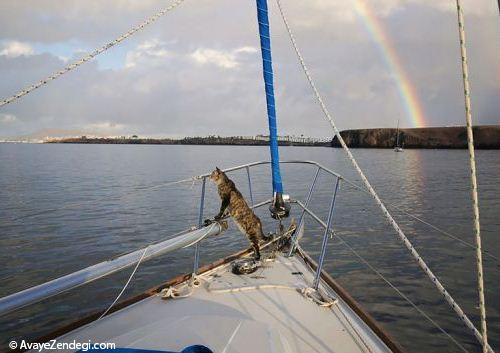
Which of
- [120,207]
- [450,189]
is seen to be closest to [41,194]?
[120,207]

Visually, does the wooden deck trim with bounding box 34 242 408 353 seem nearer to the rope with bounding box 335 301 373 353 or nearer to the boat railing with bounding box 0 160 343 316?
the rope with bounding box 335 301 373 353

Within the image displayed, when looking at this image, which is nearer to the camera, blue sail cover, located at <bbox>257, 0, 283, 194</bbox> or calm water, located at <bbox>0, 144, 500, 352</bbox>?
blue sail cover, located at <bbox>257, 0, 283, 194</bbox>

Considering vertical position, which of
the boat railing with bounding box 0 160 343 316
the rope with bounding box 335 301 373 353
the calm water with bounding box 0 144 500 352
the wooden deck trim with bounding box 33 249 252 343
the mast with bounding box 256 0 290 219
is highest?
the mast with bounding box 256 0 290 219

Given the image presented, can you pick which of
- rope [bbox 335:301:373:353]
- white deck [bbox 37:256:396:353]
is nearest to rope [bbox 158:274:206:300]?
white deck [bbox 37:256:396:353]

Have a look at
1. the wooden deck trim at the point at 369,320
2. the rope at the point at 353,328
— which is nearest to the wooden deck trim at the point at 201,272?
the wooden deck trim at the point at 369,320

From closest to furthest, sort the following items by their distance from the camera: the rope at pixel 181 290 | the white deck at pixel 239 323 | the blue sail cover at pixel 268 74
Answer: the white deck at pixel 239 323
the rope at pixel 181 290
the blue sail cover at pixel 268 74

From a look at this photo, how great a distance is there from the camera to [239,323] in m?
3.47

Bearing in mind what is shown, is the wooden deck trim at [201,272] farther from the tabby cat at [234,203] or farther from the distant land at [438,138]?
the distant land at [438,138]

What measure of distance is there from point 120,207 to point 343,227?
13.0 m

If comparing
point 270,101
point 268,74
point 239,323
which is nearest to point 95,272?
point 239,323

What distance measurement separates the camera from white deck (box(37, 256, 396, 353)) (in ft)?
10.6

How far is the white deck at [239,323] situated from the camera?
3242mm

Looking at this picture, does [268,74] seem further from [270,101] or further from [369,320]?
[369,320]

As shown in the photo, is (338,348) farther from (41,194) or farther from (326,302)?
(41,194)
